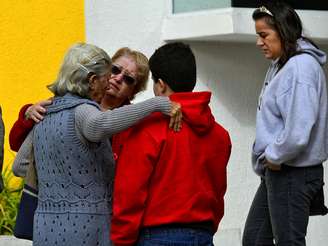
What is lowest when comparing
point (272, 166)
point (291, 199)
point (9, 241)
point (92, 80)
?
point (9, 241)

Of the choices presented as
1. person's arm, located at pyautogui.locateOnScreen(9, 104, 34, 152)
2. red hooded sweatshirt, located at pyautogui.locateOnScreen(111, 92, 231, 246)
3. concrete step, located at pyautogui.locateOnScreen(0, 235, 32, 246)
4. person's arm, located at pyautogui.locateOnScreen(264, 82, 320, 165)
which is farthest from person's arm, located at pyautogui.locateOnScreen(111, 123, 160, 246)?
concrete step, located at pyautogui.locateOnScreen(0, 235, 32, 246)

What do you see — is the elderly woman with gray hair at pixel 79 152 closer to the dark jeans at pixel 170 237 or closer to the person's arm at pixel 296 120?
the dark jeans at pixel 170 237

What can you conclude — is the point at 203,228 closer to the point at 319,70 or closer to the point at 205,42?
the point at 319,70

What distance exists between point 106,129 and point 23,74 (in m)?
2.97

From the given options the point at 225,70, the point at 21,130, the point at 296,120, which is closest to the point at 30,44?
the point at 225,70

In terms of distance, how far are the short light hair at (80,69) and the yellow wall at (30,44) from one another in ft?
8.84

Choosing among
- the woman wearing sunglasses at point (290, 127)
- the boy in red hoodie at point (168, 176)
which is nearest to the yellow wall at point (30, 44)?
the woman wearing sunglasses at point (290, 127)

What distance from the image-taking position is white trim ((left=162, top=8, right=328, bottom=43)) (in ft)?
22.6

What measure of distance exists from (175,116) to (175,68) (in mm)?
239

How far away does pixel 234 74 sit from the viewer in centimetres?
727

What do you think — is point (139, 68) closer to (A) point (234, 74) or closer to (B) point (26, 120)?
(B) point (26, 120)

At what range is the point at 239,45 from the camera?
287 inches

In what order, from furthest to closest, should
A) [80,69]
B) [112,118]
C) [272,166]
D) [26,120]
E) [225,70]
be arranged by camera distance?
1. [225,70]
2. [272,166]
3. [26,120]
4. [80,69]
5. [112,118]

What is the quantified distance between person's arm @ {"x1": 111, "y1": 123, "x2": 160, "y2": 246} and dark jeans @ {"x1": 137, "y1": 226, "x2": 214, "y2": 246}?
0.05 meters
